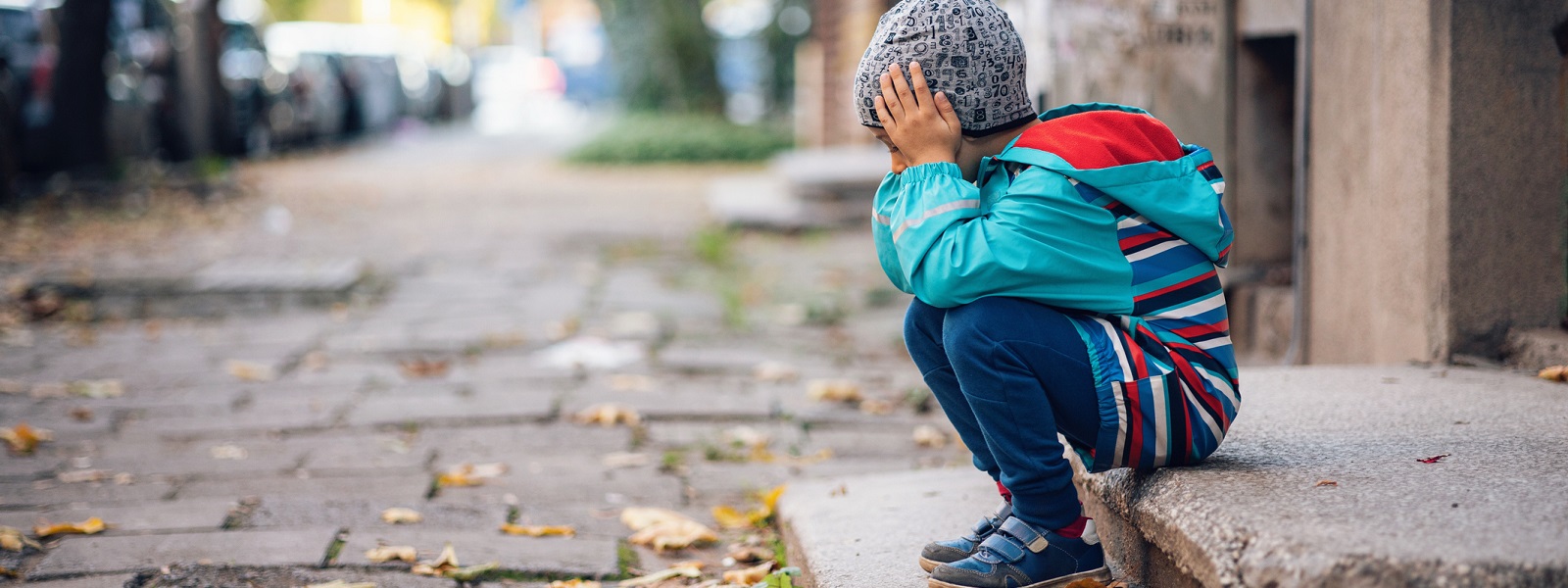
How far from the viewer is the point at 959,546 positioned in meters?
2.05

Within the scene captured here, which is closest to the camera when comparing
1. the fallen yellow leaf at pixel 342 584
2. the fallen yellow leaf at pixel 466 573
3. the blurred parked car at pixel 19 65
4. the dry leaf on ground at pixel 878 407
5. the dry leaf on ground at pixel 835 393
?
the fallen yellow leaf at pixel 342 584

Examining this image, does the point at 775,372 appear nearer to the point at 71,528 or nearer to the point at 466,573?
the point at 466,573

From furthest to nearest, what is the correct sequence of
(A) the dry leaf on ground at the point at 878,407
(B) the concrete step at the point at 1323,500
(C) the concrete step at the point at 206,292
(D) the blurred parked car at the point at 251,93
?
1. (D) the blurred parked car at the point at 251,93
2. (C) the concrete step at the point at 206,292
3. (A) the dry leaf on ground at the point at 878,407
4. (B) the concrete step at the point at 1323,500

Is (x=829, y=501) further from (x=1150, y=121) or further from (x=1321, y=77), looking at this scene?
(x=1321, y=77)

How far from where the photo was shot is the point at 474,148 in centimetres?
1936

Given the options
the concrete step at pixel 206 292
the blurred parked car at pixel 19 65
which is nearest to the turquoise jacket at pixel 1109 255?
the concrete step at pixel 206 292

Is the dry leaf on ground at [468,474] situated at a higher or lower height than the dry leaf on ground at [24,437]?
lower

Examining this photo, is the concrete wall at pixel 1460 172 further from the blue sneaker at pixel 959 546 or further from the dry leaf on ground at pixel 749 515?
the dry leaf on ground at pixel 749 515

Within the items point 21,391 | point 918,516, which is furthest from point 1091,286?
point 21,391

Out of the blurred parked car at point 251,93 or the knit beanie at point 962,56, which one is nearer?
the knit beanie at point 962,56

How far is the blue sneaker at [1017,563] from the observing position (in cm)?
189

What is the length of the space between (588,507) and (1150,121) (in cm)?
172

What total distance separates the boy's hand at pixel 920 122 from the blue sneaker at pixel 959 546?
1.92 ft

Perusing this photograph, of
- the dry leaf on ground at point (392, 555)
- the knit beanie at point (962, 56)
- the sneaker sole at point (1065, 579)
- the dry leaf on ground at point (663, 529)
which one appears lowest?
the dry leaf on ground at point (663, 529)
